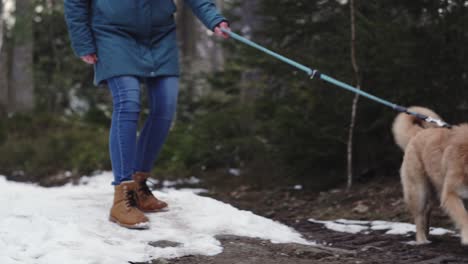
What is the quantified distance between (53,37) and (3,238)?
11.9m

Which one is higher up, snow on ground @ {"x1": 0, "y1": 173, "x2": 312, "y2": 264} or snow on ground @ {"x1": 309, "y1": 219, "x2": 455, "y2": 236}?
snow on ground @ {"x1": 0, "y1": 173, "x2": 312, "y2": 264}

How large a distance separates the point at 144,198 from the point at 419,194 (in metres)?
2.05

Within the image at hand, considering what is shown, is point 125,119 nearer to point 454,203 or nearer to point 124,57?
point 124,57

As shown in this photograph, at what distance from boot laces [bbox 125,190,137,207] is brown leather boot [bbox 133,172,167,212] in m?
0.27

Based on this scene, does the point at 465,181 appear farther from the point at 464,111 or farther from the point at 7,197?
the point at 7,197

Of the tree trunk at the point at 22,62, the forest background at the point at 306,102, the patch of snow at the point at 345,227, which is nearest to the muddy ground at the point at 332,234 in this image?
the patch of snow at the point at 345,227

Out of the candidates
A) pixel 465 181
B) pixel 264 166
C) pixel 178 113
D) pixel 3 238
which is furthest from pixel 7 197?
pixel 178 113

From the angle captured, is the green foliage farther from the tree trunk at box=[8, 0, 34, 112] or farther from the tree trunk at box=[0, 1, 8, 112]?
the tree trunk at box=[8, 0, 34, 112]

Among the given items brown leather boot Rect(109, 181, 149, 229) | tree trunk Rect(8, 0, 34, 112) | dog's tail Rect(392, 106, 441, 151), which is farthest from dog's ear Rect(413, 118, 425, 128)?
tree trunk Rect(8, 0, 34, 112)

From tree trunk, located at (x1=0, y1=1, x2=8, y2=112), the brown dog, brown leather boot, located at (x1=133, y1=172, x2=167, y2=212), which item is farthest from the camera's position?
tree trunk, located at (x1=0, y1=1, x2=8, y2=112)

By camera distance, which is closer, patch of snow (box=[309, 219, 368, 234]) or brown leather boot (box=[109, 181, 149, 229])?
brown leather boot (box=[109, 181, 149, 229])

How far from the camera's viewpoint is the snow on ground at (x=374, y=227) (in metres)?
5.14

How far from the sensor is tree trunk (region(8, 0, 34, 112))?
14180mm

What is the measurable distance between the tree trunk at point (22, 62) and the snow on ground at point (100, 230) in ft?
30.3
